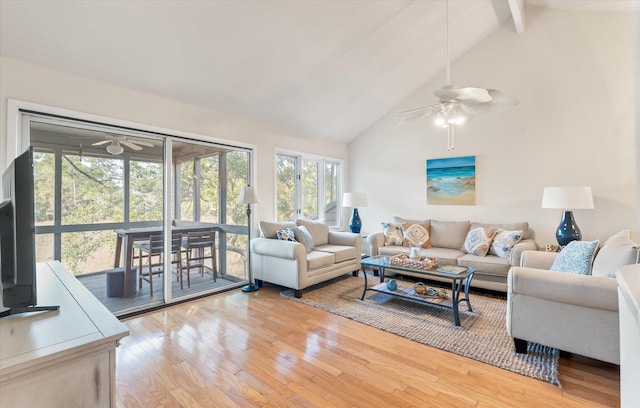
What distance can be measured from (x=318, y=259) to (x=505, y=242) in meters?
2.37

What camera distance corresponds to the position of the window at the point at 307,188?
492 cm

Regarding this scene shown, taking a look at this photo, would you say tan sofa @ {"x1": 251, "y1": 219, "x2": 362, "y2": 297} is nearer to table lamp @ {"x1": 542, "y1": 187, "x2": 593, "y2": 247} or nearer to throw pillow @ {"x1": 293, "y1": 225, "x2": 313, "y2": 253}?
throw pillow @ {"x1": 293, "y1": 225, "x2": 313, "y2": 253}

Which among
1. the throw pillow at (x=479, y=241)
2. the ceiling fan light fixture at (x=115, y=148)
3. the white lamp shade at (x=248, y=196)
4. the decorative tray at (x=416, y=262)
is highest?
the ceiling fan light fixture at (x=115, y=148)

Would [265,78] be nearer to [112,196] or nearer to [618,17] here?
[112,196]

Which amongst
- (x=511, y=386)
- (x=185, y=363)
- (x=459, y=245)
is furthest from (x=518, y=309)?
(x=185, y=363)

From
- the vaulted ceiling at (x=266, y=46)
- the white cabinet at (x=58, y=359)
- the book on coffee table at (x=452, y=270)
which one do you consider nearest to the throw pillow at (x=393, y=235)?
the book on coffee table at (x=452, y=270)

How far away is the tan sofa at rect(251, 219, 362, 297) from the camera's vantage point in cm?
358

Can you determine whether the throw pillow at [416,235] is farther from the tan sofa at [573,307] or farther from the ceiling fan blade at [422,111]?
the tan sofa at [573,307]

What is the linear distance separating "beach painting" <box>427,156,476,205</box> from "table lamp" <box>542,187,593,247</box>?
1.13 metres

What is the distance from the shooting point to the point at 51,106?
2564 millimetres

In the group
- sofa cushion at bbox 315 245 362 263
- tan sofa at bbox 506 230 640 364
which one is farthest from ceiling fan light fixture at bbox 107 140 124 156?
tan sofa at bbox 506 230 640 364

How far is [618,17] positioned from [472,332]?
13.5ft

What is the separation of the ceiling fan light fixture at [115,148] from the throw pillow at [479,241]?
4.37 metres

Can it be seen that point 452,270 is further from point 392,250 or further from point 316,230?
point 316,230
